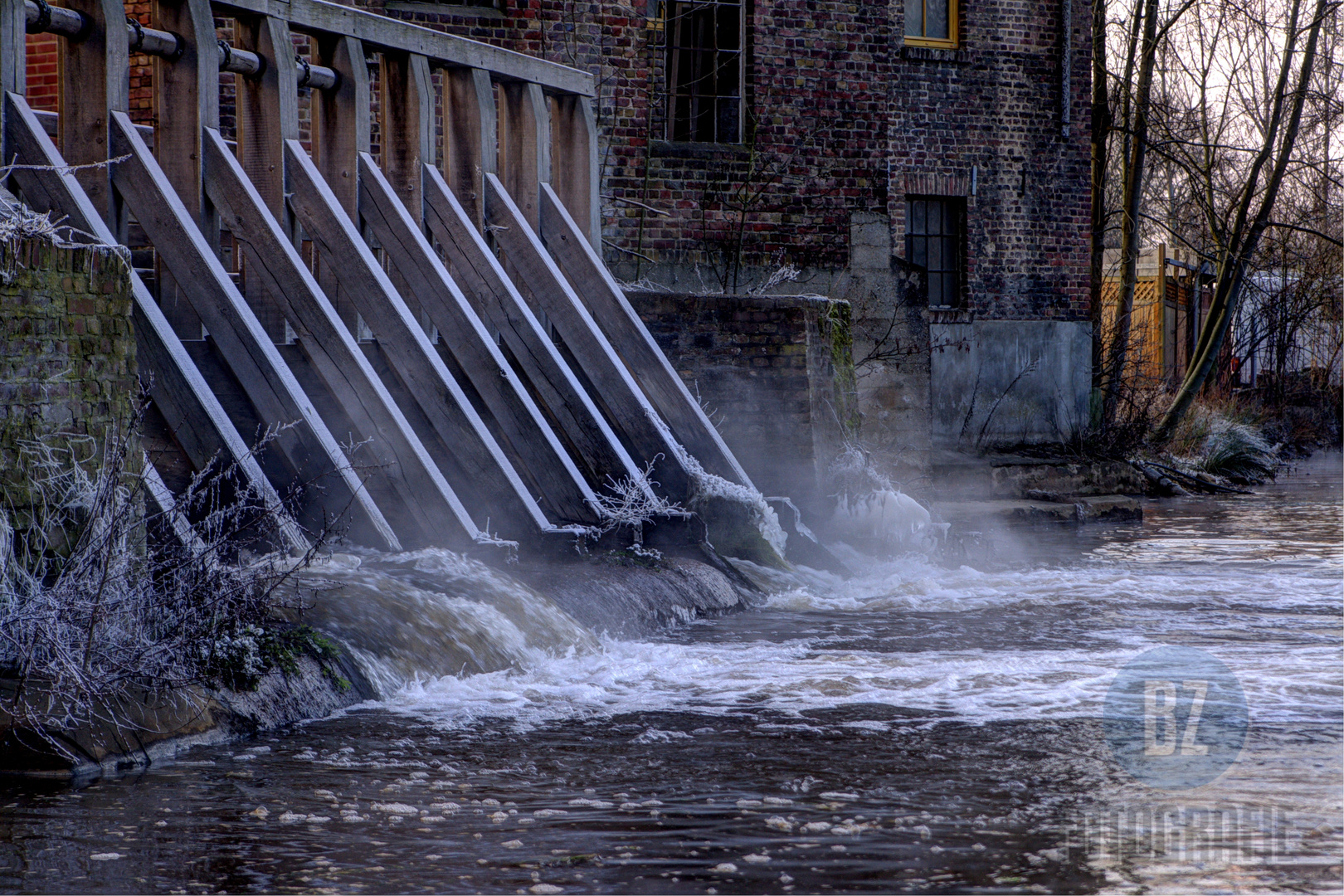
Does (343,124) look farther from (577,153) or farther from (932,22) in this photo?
(932,22)

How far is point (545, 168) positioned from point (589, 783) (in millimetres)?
7481

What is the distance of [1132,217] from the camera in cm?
2005

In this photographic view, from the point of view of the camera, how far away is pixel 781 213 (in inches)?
613

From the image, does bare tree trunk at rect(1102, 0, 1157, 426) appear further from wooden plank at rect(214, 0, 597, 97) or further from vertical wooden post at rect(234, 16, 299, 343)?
vertical wooden post at rect(234, 16, 299, 343)

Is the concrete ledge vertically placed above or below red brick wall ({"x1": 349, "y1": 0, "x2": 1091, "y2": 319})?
below

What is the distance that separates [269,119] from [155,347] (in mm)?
2547

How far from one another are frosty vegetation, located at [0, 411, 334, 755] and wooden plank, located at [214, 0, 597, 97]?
174 inches

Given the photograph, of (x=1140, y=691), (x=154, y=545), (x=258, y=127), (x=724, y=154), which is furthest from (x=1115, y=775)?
(x=724, y=154)

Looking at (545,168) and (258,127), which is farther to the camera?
(545,168)

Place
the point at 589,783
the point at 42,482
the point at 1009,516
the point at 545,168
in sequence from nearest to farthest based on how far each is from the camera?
the point at 589,783, the point at 42,482, the point at 545,168, the point at 1009,516

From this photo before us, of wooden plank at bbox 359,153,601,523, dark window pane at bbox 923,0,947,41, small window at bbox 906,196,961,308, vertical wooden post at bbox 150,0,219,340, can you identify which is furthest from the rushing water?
dark window pane at bbox 923,0,947,41

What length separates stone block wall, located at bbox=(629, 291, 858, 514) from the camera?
37.1 ft

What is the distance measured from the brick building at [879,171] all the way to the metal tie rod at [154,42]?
221 cm

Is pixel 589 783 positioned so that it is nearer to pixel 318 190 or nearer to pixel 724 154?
pixel 318 190
